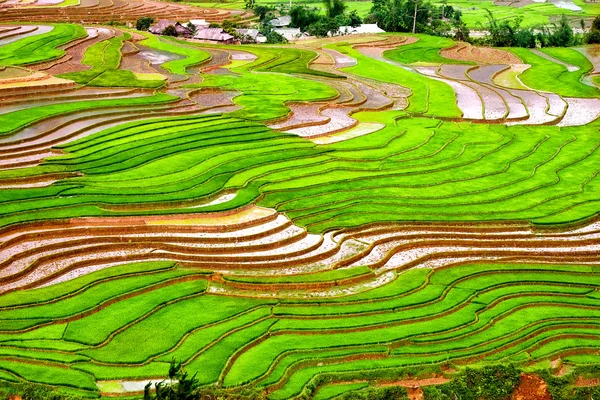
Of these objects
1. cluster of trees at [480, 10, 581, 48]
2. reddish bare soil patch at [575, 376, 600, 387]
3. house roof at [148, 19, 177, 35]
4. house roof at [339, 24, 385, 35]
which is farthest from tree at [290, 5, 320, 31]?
reddish bare soil patch at [575, 376, 600, 387]

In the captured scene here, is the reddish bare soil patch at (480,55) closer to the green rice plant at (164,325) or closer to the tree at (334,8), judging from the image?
the tree at (334,8)

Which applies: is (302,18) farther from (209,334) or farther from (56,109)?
(209,334)

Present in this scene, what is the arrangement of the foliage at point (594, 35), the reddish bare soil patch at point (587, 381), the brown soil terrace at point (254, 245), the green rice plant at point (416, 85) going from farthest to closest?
the foliage at point (594, 35)
the green rice plant at point (416, 85)
the brown soil terrace at point (254, 245)
the reddish bare soil patch at point (587, 381)

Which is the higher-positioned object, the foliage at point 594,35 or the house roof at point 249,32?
the house roof at point 249,32

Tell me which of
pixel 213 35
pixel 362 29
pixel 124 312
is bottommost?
pixel 362 29

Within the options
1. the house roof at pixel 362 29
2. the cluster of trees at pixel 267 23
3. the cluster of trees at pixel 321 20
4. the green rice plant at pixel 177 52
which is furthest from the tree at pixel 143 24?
the house roof at pixel 362 29

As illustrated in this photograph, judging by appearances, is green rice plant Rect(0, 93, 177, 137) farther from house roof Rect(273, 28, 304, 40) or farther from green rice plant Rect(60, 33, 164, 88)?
house roof Rect(273, 28, 304, 40)

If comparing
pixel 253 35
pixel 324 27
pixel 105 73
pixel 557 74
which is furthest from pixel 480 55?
pixel 105 73
